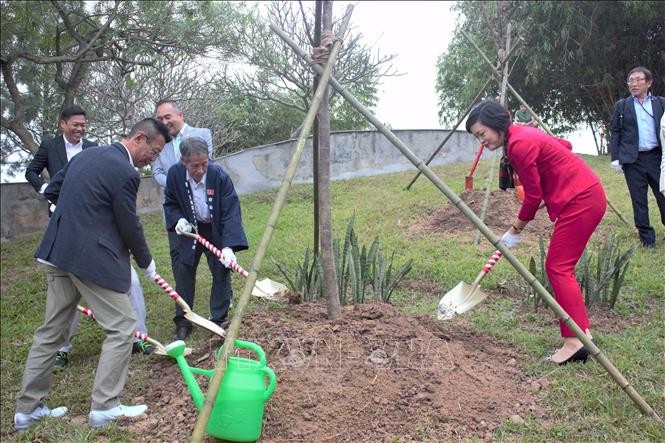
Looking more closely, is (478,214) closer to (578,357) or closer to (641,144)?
(641,144)

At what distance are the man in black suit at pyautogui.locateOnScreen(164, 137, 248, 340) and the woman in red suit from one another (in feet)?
5.83

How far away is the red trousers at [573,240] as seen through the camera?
3381mm

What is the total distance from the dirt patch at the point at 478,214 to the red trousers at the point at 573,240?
355cm

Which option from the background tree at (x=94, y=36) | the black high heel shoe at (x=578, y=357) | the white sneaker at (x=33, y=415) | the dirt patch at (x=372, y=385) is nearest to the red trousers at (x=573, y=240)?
the black high heel shoe at (x=578, y=357)

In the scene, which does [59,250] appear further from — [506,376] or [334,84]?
[506,376]

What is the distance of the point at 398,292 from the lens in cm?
530

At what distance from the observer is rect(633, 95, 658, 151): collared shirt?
576 centimetres

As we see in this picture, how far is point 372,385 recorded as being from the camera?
3164mm

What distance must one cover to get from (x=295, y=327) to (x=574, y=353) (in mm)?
1644

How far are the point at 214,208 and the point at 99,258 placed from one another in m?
1.26

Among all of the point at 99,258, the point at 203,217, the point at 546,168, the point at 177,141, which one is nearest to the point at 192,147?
the point at 203,217

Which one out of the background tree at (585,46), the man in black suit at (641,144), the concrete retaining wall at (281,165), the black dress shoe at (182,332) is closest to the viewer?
the black dress shoe at (182,332)

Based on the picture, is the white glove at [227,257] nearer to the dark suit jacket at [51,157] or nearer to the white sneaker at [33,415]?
the white sneaker at [33,415]

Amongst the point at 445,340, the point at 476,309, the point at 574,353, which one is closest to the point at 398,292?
the point at 476,309
